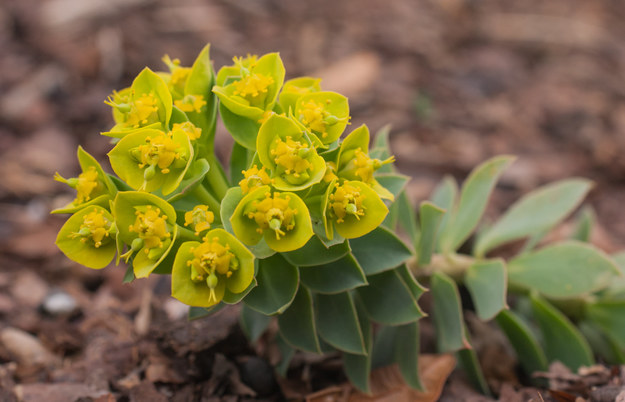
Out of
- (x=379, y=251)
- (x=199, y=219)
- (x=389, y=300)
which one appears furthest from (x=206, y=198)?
(x=389, y=300)

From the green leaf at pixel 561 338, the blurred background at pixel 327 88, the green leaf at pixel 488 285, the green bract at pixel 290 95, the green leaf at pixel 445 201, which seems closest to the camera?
the green bract at pixel 290 95

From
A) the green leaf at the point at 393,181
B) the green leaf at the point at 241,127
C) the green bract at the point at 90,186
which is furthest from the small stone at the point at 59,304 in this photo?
the green leaf at the point at 393,181

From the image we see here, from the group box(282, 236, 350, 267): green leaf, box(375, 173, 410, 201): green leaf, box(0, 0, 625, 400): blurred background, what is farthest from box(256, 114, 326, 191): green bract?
box(0, 0, 625, 400): blurred background

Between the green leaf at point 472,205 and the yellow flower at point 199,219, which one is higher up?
the yellow flower at point 199,219

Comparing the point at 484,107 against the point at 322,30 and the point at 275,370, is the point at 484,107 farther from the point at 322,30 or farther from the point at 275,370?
the point at 275,370

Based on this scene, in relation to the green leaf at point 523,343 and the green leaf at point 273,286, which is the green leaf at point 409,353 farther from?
the green leaf at point 273,286
